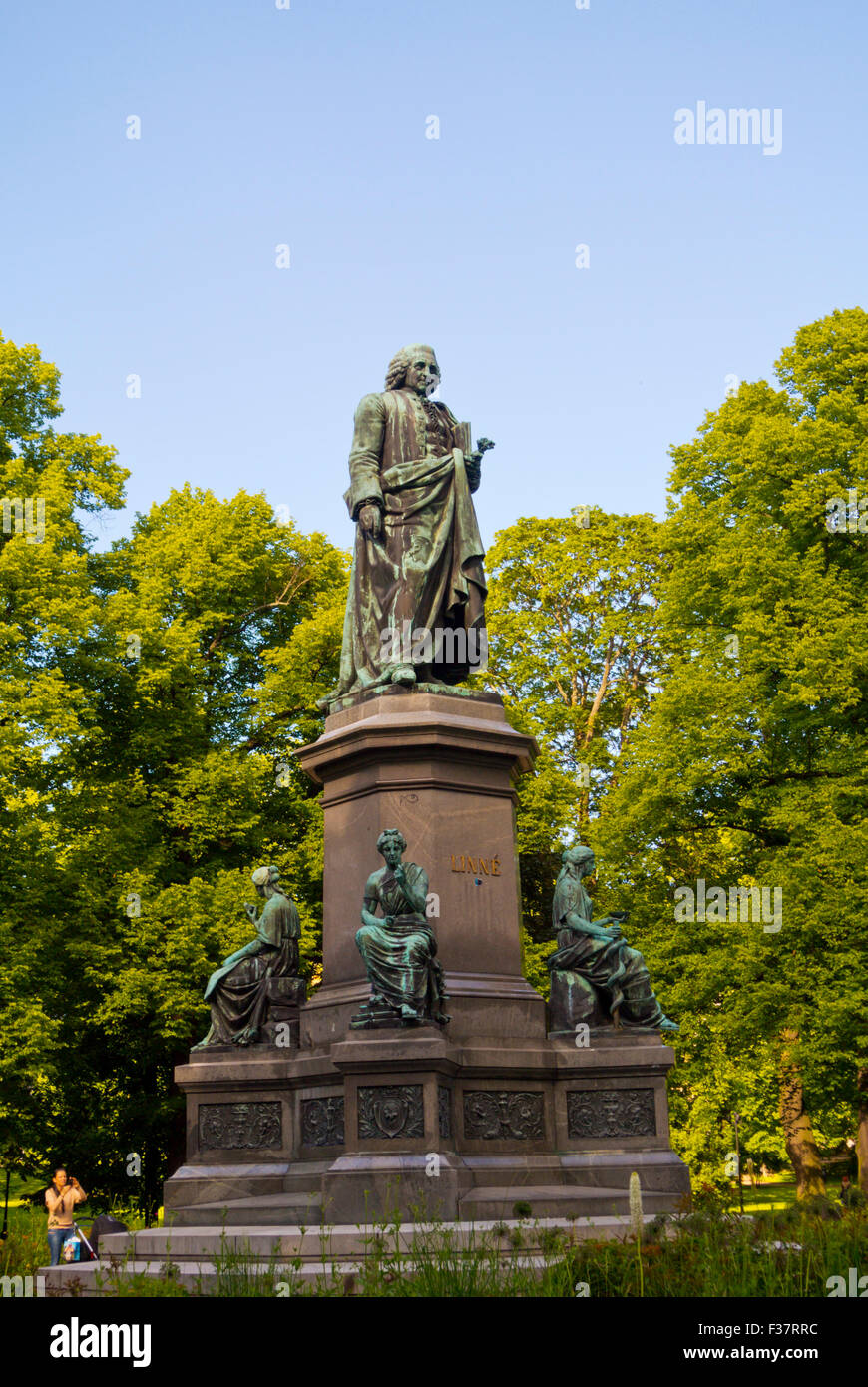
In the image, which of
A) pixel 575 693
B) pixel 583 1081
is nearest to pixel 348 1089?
pixel 583 1081

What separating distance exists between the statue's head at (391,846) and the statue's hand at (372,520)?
3628 mm

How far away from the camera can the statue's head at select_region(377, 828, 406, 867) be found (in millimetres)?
11406

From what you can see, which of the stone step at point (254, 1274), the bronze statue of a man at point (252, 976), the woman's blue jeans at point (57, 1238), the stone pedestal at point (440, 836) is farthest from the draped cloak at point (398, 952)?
the woman's blue jeans at point (57, 1238)

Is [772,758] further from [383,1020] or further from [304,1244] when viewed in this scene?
[304,1244]

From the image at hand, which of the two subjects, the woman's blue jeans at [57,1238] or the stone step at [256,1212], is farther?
the woman's blue jeans at [57,1238]

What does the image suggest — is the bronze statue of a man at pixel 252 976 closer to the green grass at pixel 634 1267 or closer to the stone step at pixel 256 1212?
the stone step at pixel 256 1212

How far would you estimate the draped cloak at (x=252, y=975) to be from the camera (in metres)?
13.1

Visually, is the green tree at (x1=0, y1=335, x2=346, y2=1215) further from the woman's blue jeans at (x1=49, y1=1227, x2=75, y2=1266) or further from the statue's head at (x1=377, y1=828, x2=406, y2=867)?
the statue's head at (x1=377, y1=828, x2=406, y2=867)

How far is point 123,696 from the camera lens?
27.9m

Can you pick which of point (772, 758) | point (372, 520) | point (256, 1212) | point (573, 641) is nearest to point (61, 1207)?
point (256, 1212)

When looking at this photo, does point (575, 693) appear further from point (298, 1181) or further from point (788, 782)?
point (298, 1181)

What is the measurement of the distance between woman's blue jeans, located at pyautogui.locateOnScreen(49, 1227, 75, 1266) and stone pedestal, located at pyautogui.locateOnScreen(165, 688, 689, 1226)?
2268 mm

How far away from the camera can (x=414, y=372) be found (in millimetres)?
14852
